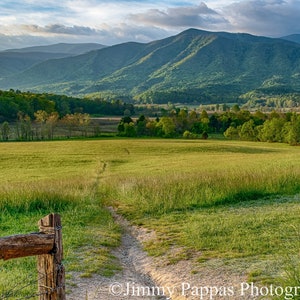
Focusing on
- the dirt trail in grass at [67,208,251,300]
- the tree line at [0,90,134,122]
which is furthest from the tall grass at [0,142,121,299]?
the tree line at [0,90,134,122]

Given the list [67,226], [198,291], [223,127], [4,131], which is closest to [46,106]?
[4,131]

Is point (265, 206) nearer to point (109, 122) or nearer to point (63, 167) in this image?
point (63, 167)

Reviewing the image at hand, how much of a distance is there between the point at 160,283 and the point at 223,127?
11334 cm

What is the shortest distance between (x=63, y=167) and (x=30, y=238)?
132ft

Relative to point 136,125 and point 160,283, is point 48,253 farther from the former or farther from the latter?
point 136,125

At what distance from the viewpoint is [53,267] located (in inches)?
229

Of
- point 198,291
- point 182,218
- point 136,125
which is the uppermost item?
point 198,291

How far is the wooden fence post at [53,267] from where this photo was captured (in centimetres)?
582

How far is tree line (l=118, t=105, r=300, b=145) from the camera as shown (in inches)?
3762

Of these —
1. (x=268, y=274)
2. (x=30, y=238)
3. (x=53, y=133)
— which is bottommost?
(x=53, y=133)

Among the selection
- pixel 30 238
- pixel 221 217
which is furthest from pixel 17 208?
pixel 30 238

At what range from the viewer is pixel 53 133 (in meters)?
97.2

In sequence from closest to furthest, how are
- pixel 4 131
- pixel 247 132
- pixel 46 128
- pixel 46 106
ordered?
pixel 4 131 → pixel 46 128 → pixel 247 132 → pixel 46 106

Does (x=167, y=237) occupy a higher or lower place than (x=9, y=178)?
higher
